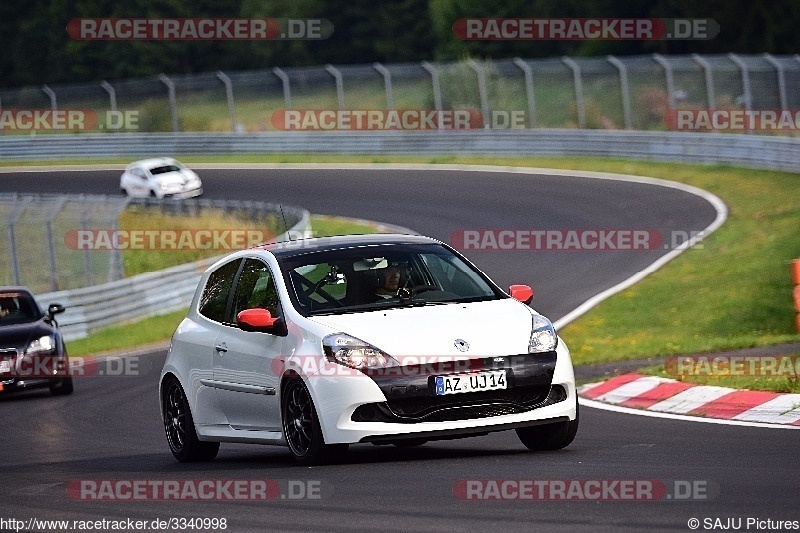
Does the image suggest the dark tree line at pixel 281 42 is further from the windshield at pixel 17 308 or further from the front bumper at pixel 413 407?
the front bumper at pixel 413 407

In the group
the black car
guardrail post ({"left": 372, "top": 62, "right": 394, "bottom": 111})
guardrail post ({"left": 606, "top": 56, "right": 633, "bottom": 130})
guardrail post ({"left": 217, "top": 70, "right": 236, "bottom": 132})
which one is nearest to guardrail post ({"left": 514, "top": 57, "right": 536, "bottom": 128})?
guardrail post ({"left": 606, "top": 56, "right": 633, "bottom": 130})

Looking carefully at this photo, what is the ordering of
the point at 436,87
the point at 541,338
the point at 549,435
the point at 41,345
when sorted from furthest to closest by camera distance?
the point at 436,87 < the point at 41,345 < the point at 549,435 < the point at 541,338

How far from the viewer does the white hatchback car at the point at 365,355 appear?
30.8ft

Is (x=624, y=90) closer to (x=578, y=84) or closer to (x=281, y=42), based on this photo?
(x=578, y=84)

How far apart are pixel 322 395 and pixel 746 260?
1547cm

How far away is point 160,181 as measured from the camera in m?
45.9

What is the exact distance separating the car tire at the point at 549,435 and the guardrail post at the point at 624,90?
32927 millimetres

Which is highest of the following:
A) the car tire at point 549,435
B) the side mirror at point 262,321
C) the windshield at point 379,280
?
the windshield at point 379,280

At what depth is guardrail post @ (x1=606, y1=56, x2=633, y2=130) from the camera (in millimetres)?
42344

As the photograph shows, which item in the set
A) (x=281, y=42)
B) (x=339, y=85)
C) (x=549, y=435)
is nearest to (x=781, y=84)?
(x=339, y=85)

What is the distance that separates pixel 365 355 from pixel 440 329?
49 centimetres

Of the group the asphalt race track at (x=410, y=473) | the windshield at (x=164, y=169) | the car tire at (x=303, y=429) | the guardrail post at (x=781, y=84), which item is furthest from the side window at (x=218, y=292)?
the windshield at (x=164, y=169)

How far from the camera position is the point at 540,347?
31.8 feet

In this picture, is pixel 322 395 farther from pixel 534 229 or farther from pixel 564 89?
pixel 564 89
